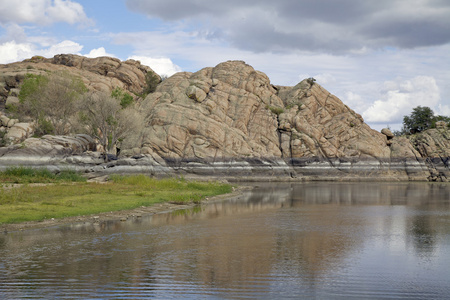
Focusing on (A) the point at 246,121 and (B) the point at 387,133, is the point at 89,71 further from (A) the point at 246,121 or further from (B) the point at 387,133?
(B) the point at 387,133

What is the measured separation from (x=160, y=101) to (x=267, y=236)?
103m

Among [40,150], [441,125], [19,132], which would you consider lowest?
[40,150]

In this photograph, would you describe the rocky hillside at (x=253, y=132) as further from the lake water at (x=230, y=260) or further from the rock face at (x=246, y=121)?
the lake water at (x=230, y=260)

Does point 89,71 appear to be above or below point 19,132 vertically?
above

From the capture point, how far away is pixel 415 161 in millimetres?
124500

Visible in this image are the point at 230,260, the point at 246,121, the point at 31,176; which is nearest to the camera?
the point at 230,260

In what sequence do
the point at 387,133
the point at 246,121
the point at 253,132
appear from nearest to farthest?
the point at 253,132, the point at 246,121, the point at 387,133

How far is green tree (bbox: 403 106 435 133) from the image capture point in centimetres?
15375

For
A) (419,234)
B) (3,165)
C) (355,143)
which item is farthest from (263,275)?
(355,143)

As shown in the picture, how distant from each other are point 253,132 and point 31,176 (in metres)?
80.3

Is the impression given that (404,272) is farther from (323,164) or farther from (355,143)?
(355,143)

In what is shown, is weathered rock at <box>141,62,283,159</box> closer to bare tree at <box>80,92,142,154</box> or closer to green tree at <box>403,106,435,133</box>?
bare tree at <box>80,92,142,154</box>

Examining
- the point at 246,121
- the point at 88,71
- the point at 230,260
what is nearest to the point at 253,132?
the point at 246,121

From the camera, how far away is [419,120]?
509ft
